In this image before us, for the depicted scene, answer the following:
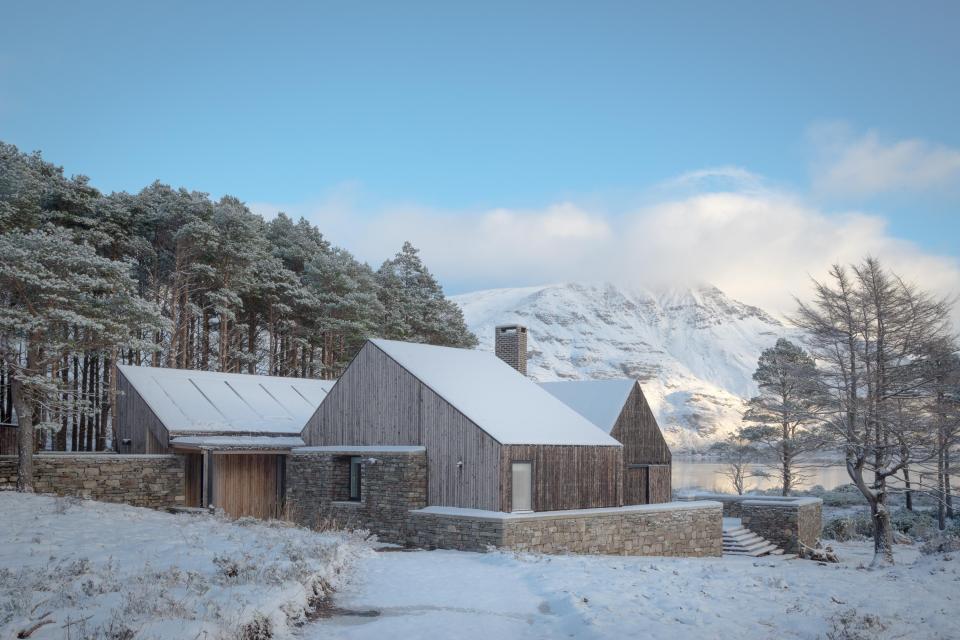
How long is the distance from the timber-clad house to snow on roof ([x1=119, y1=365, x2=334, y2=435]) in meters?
0.06

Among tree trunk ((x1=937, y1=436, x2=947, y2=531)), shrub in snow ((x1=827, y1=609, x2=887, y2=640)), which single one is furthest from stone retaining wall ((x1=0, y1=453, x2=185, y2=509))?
tree trunk ((x1=937, y1=436, x2=947, y2=531))

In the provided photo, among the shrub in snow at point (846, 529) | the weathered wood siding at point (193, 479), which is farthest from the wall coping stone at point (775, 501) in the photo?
the weathered wood siding at point (193, 479)

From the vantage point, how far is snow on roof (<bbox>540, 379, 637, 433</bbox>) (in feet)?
84.4

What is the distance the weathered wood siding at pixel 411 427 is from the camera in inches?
723

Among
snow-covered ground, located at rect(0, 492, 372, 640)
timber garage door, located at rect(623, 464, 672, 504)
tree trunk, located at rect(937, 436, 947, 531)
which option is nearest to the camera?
snow-covered ground, located at rect(0, 492, 372, 640)

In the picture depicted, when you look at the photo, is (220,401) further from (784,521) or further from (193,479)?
(784,521)

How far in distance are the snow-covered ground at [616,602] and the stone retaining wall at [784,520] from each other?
1208 centimetres

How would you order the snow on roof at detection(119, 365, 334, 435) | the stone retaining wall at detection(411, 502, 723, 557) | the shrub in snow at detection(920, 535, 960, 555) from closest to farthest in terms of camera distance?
the stone retaining wall at detection(411, 502, 723, 557), the shrub in snow at detection(920, 535, 960, 555), the snow on roof at detection(119, 365, 334, 435)

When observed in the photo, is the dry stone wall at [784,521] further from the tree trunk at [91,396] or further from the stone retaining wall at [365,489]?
the tree trunk at [91,396]

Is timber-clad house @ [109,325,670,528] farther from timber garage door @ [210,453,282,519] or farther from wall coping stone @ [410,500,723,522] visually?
wall coping stone @ [410,500,723,522]

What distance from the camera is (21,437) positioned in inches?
758

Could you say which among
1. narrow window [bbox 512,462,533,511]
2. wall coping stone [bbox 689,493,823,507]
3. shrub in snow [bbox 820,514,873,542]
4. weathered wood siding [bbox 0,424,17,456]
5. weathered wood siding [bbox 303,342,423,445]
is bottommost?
shrub in snow [bbox 820,514,873,542]

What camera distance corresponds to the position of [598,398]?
26.8 meters

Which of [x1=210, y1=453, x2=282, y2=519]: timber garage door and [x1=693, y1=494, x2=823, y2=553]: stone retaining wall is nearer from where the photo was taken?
[x1=210, y1=453, x2=282, y2=519]: timber garage door
